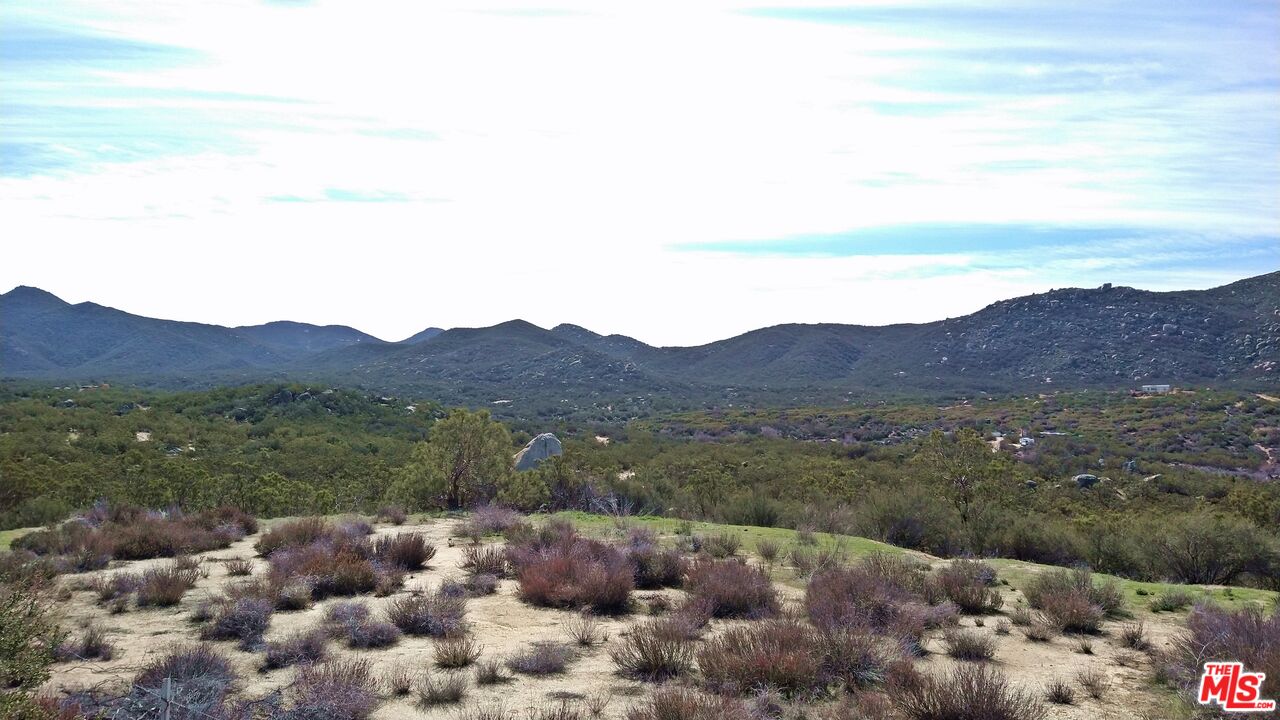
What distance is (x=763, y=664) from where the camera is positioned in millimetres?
7363

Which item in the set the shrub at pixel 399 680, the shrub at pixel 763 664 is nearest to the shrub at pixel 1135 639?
the shrub at pixel 763 664

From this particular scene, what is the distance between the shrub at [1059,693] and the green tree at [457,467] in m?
16.9

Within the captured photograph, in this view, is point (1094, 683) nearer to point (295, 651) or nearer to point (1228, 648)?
point (1228, 648)

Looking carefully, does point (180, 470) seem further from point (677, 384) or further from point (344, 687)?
point (677, 384)

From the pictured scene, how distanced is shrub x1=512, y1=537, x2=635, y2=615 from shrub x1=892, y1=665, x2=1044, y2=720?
4.89 m

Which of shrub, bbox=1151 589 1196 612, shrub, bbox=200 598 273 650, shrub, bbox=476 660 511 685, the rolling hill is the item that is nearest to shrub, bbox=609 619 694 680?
shrub, bbox=476 660 511 685

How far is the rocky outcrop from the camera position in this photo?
29.2 meters

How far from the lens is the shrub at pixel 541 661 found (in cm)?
802

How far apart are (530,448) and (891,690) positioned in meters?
24.3

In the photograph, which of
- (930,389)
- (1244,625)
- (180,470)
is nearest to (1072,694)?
(1244,625)

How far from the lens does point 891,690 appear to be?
675cm

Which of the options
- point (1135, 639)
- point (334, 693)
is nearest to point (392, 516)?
point (334, 693)
